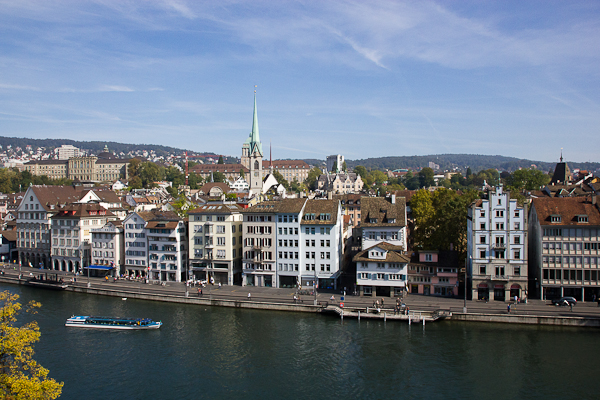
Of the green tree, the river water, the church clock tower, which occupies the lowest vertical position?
the river water

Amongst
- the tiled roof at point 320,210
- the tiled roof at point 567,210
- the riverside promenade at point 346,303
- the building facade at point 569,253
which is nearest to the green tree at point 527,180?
the tiled roof at point 567,210

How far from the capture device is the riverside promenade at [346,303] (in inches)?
2176

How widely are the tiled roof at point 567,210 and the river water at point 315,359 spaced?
14679 mm

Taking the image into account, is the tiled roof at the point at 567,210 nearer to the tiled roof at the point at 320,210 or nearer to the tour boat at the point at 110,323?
the tiled roof at the point at 320,210

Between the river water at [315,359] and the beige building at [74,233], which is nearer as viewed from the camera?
the river water at [315,359]

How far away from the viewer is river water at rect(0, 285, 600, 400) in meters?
40.2

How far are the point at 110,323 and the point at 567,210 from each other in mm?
57904

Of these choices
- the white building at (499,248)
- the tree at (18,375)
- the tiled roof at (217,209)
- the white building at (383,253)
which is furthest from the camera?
the tiled roof at (217,209)

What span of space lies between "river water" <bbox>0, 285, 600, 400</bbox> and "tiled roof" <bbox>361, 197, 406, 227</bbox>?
15789mm

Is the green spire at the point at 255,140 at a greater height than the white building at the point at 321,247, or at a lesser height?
greater

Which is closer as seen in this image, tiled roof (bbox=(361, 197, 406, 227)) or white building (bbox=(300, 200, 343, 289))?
tiled roof (bbox=(361, 197, 406, 227))

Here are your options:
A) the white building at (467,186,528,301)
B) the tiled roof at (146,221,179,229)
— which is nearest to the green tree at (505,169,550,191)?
the white building at (467,186,528,301)

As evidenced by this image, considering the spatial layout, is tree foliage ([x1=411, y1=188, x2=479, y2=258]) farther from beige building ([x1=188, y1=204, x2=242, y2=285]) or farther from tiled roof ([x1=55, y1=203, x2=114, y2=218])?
tiled roof ([x1=55, y1=203, x2=114, y2=218])

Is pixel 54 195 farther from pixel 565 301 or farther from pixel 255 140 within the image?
pixel 565 301
